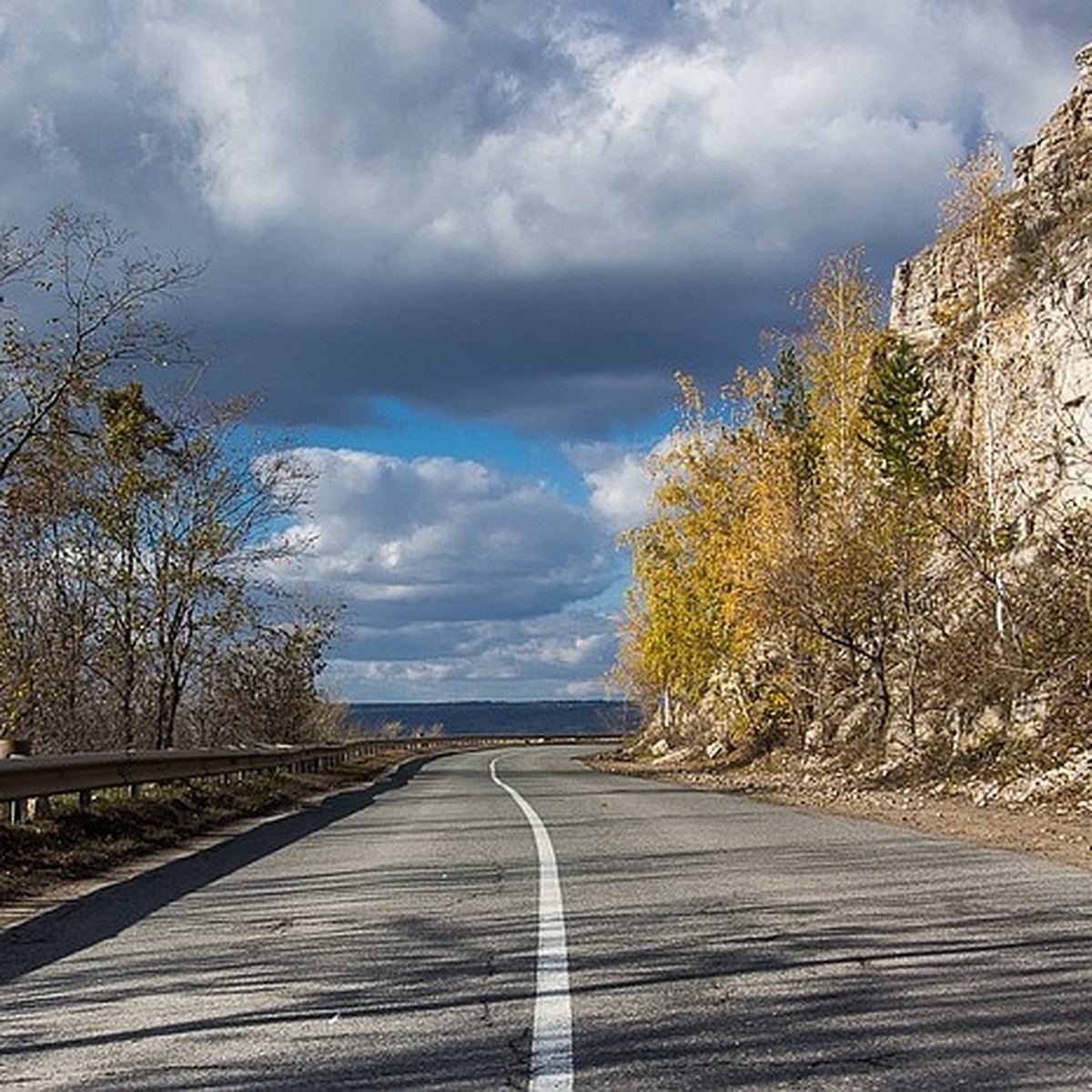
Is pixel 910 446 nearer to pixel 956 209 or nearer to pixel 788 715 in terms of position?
pixel 788 715

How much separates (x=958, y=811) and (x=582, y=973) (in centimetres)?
1423

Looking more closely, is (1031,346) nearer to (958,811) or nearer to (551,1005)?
(958,811)

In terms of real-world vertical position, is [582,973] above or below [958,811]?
above

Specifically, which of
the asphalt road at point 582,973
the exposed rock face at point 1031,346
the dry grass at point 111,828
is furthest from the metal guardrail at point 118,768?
the exposed rock face at point 1031,346

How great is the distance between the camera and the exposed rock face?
28531 mm

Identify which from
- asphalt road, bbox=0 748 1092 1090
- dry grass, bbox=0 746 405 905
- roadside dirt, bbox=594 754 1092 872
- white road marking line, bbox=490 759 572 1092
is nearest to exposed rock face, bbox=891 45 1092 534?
roadside dirt, bbox=594 754 1092 872

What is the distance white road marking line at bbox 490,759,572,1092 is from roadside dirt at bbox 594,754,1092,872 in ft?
16.7

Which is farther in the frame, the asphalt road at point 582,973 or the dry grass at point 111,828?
the dry grass at point 111,828

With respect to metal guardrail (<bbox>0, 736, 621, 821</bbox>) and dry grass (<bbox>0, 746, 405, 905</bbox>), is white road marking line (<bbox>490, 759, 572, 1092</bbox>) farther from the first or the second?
metal guardrail (<bbox>0, 736, 621, 821</bbox>)

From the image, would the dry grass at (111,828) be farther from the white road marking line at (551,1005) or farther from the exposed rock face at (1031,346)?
the exposed rock face at (1031,346)

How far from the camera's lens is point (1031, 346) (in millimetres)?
32500

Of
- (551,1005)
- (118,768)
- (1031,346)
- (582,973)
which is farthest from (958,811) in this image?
(1031,346)

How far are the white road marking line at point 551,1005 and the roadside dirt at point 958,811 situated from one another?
5086mm

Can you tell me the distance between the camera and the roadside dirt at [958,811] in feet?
48.2
